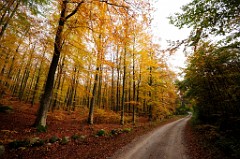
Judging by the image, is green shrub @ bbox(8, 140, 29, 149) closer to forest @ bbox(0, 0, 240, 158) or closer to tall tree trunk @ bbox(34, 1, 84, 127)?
forest @ bbox(0, 0, 240, 158)

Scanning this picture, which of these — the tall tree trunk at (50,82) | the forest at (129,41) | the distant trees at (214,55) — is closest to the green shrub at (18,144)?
the forest at (129,41)

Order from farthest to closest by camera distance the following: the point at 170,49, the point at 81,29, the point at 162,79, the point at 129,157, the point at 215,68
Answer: the point at 162,79 → the point at 215,68 → the point at 81,29 → the point at 129,157 → the point at 170,49

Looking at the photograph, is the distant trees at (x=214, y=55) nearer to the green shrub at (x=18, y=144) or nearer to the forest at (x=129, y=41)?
the forest at (x=129, y=41)

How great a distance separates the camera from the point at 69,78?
1185 cm

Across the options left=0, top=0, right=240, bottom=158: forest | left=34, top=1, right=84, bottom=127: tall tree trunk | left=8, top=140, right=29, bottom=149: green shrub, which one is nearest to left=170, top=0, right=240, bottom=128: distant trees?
left=0, top=0, right=240, bottom=158: forest

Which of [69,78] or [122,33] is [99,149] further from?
[69,78]

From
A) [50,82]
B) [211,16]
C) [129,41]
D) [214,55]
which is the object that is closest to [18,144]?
[50,82]

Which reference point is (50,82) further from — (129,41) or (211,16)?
(211,16)

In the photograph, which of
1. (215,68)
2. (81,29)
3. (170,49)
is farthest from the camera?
(215,68)

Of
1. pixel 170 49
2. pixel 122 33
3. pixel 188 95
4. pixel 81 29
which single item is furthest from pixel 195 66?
pixel 81 29

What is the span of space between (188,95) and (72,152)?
10.9 m

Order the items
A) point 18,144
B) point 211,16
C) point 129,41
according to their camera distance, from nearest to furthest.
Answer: point 211,16 → point 18,144 → point 129,41

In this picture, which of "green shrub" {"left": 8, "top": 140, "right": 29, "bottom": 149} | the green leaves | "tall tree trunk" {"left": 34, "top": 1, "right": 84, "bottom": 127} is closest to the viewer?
the green leaves

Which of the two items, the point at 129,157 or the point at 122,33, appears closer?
the point at 122,33
